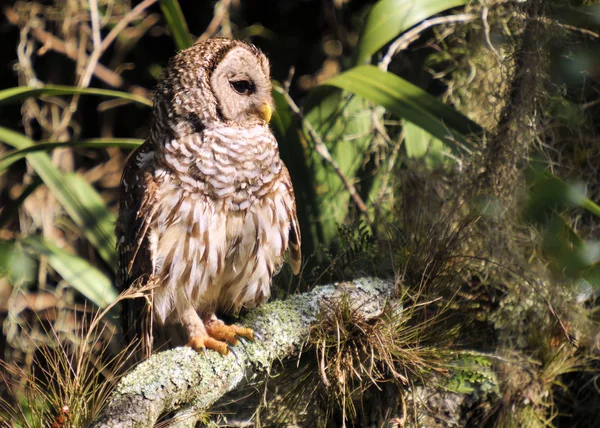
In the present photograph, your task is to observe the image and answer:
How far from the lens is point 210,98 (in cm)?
225

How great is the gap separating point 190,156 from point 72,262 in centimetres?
98

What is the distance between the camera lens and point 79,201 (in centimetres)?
299

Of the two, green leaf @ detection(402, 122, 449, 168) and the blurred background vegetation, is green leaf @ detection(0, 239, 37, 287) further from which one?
green leaf @ detection(402, 122, 449, 168)

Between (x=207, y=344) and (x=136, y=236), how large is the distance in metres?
0.53

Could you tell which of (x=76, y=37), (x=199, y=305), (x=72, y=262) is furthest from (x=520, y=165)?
(x=76, y=37)

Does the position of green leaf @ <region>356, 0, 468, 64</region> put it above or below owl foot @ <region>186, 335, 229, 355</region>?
above

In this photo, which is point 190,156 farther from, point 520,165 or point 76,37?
point 76,37

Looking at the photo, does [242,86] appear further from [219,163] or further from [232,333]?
[232,333]

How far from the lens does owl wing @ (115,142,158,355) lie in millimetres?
2277

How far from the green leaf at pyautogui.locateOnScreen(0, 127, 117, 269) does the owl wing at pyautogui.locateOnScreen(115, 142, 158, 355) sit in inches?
19.1

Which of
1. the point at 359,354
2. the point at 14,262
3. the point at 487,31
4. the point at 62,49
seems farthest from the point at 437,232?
the point at 62,49

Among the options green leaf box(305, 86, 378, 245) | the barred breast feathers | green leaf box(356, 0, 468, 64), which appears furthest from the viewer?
green leaf box(305, 86, 378, 245)

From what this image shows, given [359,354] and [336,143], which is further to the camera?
[336,143]

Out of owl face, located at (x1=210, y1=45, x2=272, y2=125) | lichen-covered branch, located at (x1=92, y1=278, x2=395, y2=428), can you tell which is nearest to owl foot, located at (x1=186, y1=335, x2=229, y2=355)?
lichen-covered branch, located at (x1=92, y1=278, x2=395, y2=428)
